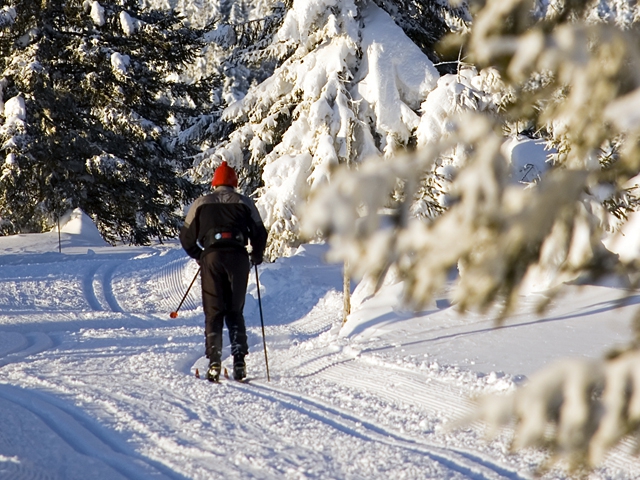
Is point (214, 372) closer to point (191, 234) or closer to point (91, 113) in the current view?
point (191, 234)

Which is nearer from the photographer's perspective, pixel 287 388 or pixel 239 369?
pixel 287 388

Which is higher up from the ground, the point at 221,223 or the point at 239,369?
the point at 221,223

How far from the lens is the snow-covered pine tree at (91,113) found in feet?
70.6

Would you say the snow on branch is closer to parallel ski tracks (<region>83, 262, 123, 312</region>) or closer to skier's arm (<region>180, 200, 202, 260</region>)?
skier's arm (<region>180, 200, 202, 260</region>)

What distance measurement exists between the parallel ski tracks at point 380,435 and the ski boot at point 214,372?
0.28 m

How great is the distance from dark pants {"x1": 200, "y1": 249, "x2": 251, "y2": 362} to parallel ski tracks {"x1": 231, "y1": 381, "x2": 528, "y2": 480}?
1.82ft

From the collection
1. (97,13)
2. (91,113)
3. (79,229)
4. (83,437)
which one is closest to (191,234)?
(83,437)

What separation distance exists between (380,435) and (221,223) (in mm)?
2870

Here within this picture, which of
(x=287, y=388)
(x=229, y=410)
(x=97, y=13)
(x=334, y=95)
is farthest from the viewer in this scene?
(x=97, y=13)

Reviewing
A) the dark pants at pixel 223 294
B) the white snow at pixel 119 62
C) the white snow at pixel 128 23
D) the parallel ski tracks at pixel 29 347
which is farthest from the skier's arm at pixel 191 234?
the white snow at pixel 128 23

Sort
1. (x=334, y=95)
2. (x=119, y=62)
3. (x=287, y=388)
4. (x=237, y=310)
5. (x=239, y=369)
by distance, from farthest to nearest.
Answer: (x=119, y=62) → (x=334, y=95) → (x=237, y=310) → (x=239, y=369) → (x=287, y=388)

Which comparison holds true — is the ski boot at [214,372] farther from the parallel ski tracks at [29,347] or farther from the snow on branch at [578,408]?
the snow on branch at [578,408]

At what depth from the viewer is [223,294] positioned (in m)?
6.97

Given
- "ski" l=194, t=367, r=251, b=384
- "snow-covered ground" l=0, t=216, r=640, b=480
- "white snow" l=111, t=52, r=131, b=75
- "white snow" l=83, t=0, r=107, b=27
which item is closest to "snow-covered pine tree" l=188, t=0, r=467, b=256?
"snow-covered ground" l=0, t=216, r=640, b=480
